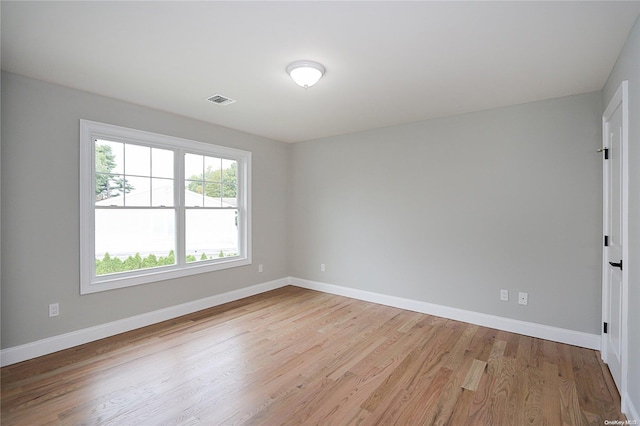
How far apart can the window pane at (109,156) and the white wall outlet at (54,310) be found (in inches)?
55.6

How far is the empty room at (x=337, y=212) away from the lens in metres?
2.02

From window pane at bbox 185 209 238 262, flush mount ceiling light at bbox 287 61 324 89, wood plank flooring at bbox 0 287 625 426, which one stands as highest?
flush mount ceiling light at bbox 287 61 324 89

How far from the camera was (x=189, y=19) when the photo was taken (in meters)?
1.94

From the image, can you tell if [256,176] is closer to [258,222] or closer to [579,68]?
[258,222]

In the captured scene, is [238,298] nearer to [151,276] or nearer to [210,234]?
[210,234]

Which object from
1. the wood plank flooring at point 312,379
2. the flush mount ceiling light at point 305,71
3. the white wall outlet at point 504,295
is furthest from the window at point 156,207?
the white wall outlet at point 504,295

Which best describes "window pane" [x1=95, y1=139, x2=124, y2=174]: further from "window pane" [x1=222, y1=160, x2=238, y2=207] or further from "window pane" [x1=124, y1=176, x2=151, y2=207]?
"window pane" [x1=222, y1=160, x2=238, y2=207]

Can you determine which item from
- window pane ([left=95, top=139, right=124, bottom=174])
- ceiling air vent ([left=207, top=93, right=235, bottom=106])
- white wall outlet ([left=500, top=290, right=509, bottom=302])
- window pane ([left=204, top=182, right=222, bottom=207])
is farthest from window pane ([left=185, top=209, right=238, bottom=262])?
white wall outlet ([left=500, top=290, right=509, bottom=302])

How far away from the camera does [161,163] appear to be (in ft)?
12.6

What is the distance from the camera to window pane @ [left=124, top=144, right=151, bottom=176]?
3527 millimetres

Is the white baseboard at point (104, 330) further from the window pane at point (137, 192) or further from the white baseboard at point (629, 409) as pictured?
the white baseboard at point (629, 409)

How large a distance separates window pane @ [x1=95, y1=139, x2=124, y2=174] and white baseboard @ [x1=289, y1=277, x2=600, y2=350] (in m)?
3.43

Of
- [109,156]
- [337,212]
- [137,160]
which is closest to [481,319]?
[337,212]

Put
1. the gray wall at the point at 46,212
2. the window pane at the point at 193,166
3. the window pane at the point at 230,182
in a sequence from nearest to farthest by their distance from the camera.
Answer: the gray wall at the point at 46,212
the window pane at the point at 193,166
the window pane at the point at 230,182
